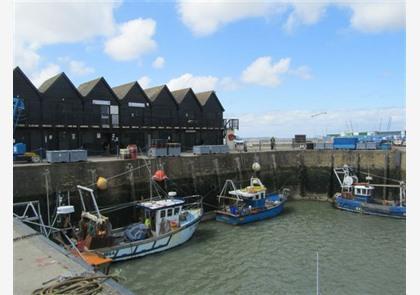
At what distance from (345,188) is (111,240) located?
23.3 meters

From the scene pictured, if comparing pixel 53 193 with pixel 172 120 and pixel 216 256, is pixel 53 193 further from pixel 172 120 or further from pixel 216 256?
pixel 172 120

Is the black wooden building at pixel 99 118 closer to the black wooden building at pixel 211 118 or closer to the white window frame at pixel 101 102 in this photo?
the white window frame at pixel 101 102

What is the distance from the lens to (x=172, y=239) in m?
19.5

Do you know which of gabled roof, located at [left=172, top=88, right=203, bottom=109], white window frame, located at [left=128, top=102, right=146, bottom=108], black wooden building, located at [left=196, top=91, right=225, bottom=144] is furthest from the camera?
black wooden building, located at [left=196, top=91, right=225, bottom=144]

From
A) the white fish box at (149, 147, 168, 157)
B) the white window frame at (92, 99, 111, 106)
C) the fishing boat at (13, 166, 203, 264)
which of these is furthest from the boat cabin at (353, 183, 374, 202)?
the white window frame at (92, 99, 111, 106)

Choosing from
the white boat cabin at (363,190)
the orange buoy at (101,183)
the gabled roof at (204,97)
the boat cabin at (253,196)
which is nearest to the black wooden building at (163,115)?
the gabled roof at (204,97)

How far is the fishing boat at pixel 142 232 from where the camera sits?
16.8 m

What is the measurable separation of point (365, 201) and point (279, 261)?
1509 cm

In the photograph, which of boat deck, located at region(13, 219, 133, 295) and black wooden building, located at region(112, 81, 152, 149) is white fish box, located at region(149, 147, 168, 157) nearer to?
black wooden building, located at region(112, 81, 152, 149)

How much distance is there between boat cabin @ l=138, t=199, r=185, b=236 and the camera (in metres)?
19.5

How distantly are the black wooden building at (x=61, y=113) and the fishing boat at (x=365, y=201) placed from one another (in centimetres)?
2641

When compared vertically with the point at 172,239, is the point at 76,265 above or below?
above

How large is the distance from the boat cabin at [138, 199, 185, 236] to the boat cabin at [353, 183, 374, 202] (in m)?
17.5

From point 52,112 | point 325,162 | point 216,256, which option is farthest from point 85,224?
point 325,162
